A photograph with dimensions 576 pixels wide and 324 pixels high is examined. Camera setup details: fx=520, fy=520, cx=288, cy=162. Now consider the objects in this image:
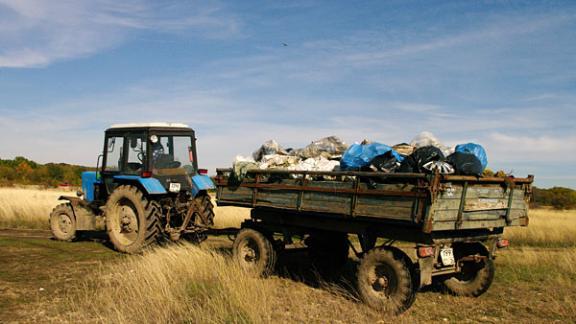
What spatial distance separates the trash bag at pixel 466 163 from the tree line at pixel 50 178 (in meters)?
38.5

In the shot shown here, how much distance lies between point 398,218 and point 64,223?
900 centimetres

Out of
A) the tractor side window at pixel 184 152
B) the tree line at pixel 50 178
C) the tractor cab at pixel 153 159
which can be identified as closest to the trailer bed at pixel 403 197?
the tractor cab at pixel 153 159

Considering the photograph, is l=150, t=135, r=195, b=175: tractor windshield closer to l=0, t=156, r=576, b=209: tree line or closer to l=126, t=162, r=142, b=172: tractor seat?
l=126, t=162, r=142, b=172: tractor seat

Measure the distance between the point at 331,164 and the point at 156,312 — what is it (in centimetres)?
343

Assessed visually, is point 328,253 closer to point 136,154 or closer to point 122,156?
point 136,154

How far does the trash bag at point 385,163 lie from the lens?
6861 millimetres

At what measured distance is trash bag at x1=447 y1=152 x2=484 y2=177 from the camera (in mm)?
6520

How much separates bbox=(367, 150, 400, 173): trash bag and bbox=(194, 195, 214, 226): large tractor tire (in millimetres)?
5117

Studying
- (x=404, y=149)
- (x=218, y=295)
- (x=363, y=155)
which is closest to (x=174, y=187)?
(x=218, y=295)

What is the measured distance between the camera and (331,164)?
790 cm

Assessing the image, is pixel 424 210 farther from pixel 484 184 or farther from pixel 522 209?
pixel 522 209

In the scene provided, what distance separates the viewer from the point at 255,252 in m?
8.50

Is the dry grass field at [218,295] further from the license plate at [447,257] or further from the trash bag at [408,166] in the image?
the trash bag at [408,166]

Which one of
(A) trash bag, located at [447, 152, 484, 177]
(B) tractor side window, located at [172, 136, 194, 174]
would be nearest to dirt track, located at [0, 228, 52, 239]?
(B) tractor side window, located at [172, 136, 194, 174]
